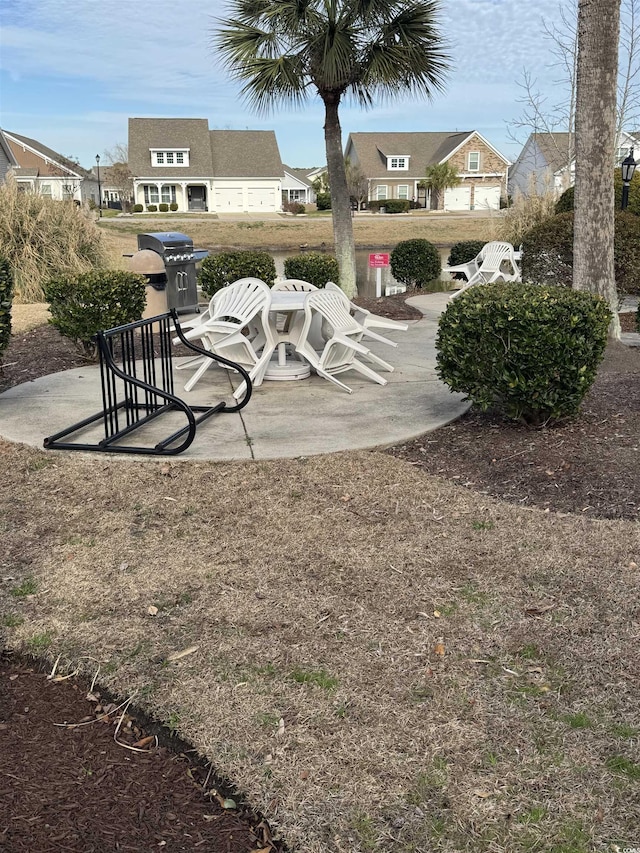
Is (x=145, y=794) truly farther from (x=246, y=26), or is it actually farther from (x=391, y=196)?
(x=391, y=196)

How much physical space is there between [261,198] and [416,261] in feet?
164

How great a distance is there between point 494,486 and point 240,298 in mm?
3078

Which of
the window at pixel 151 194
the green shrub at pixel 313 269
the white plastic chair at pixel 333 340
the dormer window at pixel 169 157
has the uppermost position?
the dormer window at pixel 169 157

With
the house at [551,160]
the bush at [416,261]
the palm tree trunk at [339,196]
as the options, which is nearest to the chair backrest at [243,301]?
the palm tree trunk at [339,196]

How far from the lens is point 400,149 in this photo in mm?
67938

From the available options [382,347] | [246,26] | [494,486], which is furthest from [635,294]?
[494,486]

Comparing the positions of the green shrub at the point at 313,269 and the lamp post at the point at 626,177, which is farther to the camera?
the lamp post at the point at 626,177

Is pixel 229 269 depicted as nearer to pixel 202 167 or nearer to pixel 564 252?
pixel 564 252

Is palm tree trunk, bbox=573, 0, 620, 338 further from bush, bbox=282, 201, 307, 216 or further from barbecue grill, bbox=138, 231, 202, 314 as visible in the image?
bush, bbox=282, 201, 307, 216

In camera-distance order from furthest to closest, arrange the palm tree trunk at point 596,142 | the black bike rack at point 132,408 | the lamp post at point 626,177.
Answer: the lamp post at point 626,177 < the palm tree trunk at point 596,142 < the black bike rack at point 132,408

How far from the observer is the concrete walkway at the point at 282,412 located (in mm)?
5668

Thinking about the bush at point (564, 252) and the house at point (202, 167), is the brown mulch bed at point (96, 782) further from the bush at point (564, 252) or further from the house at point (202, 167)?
the house at point (202, 167)

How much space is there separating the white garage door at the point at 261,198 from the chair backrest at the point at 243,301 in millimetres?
58431

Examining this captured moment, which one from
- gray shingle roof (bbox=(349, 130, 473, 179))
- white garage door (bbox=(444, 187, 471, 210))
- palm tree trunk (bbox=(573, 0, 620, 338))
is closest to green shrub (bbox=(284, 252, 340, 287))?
palm tree trunk (bbox=(573, 0, 620, 338))
